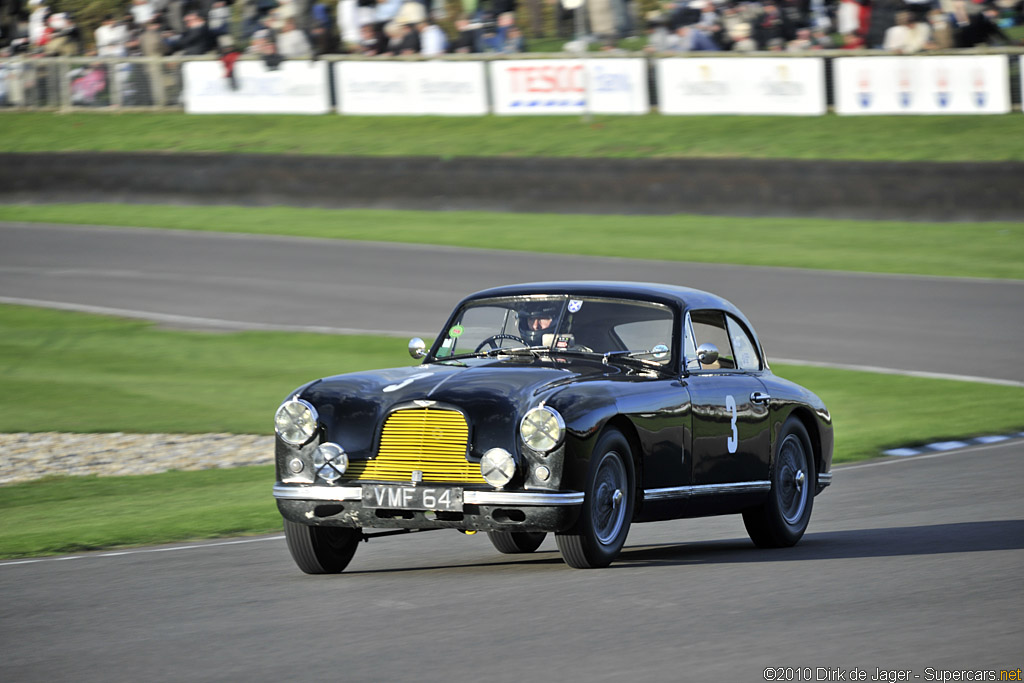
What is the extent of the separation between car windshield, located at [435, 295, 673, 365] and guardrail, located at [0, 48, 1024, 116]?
18702 mm

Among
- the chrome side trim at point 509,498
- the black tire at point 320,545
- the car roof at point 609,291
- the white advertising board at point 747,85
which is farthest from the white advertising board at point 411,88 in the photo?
the chrome side trim at point 509,498

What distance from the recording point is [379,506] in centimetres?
728

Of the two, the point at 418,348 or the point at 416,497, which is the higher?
the point at 418,348

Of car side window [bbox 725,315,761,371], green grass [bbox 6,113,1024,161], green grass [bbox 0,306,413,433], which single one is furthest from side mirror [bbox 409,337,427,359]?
green grass [bbox 6,113,1024,161]

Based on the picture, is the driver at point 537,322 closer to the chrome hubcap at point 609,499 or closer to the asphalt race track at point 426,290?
the chrome hubcap at point 609,499

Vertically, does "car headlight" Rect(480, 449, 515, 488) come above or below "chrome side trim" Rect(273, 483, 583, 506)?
above

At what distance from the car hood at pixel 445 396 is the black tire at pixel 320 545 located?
0.52 meters

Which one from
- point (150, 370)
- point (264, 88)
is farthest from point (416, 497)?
point (264, 88)

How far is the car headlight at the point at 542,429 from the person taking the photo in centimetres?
719

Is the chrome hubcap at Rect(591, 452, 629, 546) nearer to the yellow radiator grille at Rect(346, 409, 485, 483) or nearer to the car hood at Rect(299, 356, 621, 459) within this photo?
the car hood at Rect(299, 356, 621, 459)

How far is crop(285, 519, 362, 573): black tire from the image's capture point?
305 inches

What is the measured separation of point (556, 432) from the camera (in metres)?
7.18

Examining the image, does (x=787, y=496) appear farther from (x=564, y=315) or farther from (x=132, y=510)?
(x=132, y=510)

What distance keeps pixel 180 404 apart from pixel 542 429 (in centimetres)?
863
